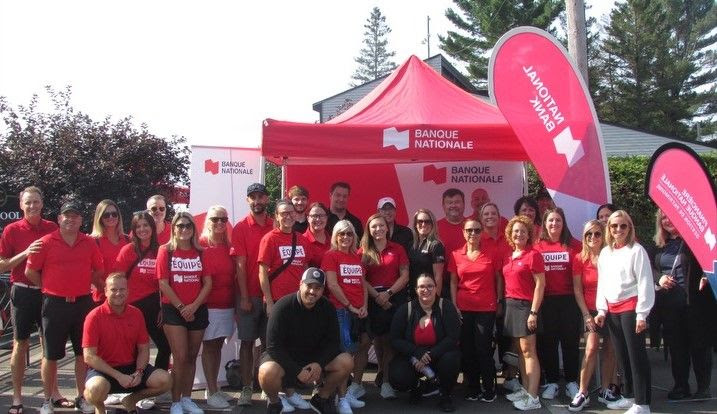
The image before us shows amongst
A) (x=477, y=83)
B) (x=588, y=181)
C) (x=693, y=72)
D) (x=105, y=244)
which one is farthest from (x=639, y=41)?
(x=105, y=244)

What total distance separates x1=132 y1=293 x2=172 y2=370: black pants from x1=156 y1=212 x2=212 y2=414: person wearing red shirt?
23 cm

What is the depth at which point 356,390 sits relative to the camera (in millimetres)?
5957

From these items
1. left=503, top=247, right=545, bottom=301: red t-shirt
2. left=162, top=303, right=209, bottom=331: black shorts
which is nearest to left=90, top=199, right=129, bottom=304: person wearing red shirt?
left=162, top=303, right=209, bottom=331: black shorts

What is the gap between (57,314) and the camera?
538 cm

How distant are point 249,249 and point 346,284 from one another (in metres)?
0.85

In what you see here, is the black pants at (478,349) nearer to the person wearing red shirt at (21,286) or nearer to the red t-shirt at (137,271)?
the red t-shirt at (137,271)

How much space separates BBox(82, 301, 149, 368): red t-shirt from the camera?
16.4 feet

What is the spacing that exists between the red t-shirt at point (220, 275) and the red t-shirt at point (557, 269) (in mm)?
2468

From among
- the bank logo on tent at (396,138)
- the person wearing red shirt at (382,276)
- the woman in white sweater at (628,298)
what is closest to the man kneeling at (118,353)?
the person wearing red shirt at (382,276)

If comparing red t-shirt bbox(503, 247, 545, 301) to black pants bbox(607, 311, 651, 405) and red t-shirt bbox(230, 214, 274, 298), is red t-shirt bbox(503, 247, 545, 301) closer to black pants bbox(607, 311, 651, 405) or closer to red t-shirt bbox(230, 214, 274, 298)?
black pants bbox(607, 311, 651, 405)

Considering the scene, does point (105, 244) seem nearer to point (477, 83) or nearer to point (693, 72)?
point (477, 83)

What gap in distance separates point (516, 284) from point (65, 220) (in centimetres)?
348

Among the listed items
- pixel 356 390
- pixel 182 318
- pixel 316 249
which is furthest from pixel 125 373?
pixel 356 390

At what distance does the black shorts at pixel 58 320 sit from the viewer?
538cm
